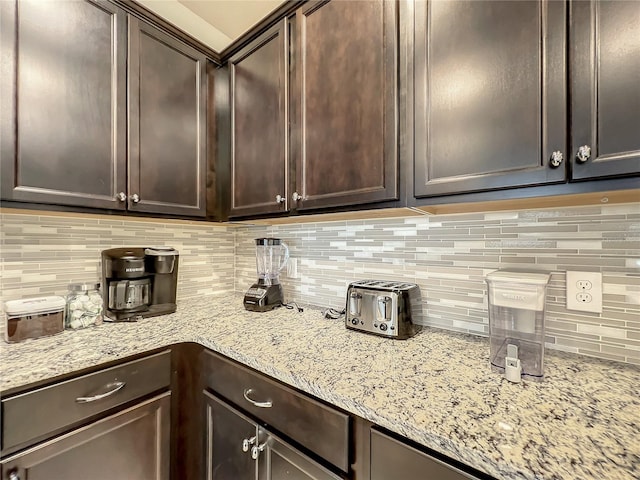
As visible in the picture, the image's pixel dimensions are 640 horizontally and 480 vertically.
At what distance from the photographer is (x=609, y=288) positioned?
83 centimetres

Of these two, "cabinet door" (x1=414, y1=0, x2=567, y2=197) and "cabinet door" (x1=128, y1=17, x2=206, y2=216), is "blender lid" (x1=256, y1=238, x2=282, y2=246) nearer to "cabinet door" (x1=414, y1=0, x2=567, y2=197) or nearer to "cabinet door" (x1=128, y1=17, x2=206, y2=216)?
"cabinet door" (x1=128, y1=17, x2=206, y2=216)

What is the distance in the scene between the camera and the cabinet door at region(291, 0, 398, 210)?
3.08 feet

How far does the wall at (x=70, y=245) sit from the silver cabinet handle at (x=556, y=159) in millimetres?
1591

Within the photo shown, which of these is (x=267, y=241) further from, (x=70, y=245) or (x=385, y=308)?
(x=70, y=245)

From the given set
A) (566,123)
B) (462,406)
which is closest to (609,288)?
(566,123)

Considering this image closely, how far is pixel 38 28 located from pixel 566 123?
169cm

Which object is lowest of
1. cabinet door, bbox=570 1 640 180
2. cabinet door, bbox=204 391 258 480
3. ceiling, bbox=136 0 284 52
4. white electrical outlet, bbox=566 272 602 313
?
cabinet door, bbox=204 391 258 480

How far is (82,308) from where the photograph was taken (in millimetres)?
1165

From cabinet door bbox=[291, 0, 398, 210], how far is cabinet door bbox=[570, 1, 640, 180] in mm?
445

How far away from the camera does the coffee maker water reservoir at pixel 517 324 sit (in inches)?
28.7

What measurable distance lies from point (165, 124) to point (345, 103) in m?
0.88

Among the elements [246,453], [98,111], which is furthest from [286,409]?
[98,111]

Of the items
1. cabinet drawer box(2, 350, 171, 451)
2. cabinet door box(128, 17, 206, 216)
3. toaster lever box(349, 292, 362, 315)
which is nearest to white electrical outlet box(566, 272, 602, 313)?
toaster lever box(349, 292, 362, 315)

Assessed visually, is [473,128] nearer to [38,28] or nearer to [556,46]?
[556,46]
